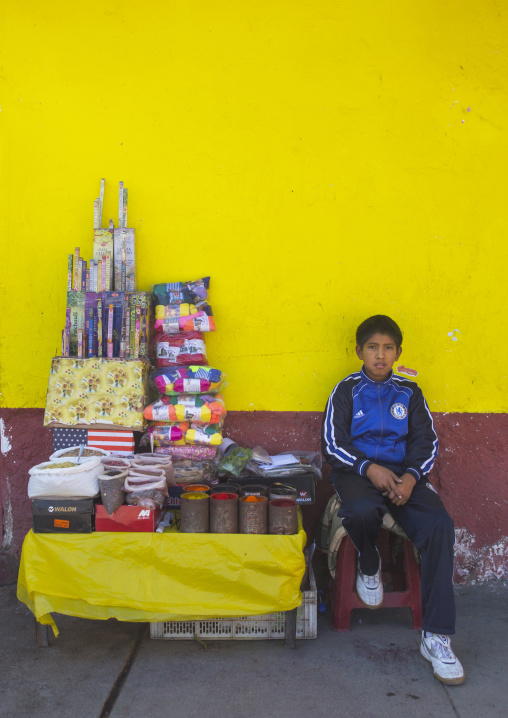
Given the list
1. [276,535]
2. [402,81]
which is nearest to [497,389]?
[276,535]

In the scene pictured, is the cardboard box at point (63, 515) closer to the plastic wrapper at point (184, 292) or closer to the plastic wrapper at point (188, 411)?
the plastic wrapper at point (188, 411)

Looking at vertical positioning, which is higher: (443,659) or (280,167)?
(280,167)

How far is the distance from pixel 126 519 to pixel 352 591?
1147mm

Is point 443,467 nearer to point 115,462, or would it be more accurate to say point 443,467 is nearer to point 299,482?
point 299,482

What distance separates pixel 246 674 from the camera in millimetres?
2590

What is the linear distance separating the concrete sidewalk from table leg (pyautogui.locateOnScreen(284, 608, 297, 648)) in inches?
1.4

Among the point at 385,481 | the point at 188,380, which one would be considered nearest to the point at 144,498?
the point at 188,380

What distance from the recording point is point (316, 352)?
344 cm

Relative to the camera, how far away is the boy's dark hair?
314 cm

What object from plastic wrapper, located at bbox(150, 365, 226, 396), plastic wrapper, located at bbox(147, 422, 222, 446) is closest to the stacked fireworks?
plastic wrapper, located at bbox(150, 365, 226, 396)

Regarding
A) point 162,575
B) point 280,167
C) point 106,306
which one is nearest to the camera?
point 162,575

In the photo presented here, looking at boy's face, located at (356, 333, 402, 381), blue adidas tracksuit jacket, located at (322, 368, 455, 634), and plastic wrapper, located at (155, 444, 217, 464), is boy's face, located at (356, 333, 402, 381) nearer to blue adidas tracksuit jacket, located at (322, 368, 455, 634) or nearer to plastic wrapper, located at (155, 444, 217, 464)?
blue adidas tracksuit jacket, located at (322, 368, 455, 634)

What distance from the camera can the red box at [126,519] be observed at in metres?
2.72

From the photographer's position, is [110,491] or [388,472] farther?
[388,472]
